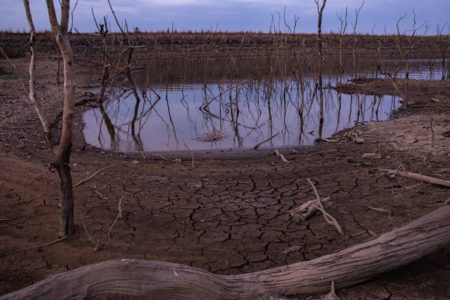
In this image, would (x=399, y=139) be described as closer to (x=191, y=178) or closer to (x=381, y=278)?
(x=191, y=178)

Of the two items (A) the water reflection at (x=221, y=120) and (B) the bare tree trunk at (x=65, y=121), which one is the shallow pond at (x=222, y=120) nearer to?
(A) the water reflection at (x=221, y=120)

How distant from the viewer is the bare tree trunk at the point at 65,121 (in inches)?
140

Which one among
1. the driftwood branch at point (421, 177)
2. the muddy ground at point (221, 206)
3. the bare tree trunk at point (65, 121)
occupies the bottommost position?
the muddy ground at point (221, 206)

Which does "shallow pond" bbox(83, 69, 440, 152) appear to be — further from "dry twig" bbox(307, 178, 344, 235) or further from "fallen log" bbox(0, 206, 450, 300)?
"fallen log" bbox(0, 206, 450, 300)

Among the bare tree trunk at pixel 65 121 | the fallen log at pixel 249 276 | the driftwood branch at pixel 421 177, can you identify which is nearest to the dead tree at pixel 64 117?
the bare tree trunk at pixel 65 121

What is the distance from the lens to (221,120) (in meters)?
12.3

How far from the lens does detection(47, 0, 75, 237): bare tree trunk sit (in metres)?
3.55

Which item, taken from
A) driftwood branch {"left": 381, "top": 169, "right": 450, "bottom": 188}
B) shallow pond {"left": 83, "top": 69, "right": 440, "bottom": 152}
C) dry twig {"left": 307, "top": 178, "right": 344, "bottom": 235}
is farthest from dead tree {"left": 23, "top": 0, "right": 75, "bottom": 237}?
shallow pond {"left": 83, "top": 69, "right": 440, "bottom": 152}

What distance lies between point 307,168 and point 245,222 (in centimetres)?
208

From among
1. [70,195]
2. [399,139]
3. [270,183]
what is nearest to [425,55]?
[399,139]

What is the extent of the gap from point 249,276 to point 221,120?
9.28 m

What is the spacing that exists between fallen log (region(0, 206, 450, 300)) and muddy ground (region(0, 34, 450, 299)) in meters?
0.18

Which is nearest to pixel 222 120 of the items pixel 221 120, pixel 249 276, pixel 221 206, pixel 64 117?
pixel 221 120

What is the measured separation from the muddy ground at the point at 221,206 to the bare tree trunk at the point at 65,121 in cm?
21
